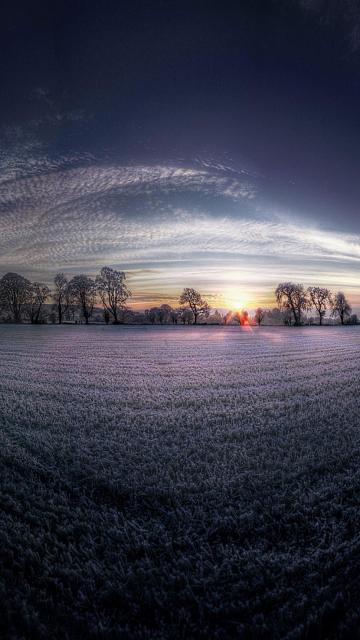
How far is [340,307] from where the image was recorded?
100 m

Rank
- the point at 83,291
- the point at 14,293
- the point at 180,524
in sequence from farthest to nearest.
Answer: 1. the point at 83,291
2. the point at 14,293
3. the point at 180,524

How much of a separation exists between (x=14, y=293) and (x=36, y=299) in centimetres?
538

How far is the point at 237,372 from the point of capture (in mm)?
10328

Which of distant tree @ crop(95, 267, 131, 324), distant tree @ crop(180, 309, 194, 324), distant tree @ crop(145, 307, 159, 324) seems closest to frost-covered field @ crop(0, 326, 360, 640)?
distant tree @ crop(95, 267, 131, 324)

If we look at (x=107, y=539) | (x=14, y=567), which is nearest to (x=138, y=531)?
(x=107, y=539)

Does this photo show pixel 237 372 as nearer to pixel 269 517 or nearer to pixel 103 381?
pixel 103 381

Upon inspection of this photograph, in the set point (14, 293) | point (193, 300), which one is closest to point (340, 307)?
point (193, 300)

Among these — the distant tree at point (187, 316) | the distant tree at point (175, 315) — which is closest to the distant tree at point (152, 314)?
the distant tree at point (175, 315)

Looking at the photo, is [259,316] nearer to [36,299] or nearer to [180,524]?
[36,299]

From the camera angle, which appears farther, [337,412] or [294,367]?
[294,367]

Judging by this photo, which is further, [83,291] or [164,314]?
[164,314]

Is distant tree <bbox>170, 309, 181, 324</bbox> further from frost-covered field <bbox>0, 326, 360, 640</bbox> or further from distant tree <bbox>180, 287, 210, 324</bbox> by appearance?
frost-covered field <bbox>0, 326, 360, 640</bbox>

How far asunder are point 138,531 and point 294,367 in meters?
10.2

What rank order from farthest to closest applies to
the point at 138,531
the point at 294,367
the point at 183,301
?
the point at 183,301
the point at 294,367
the point at 138,531
